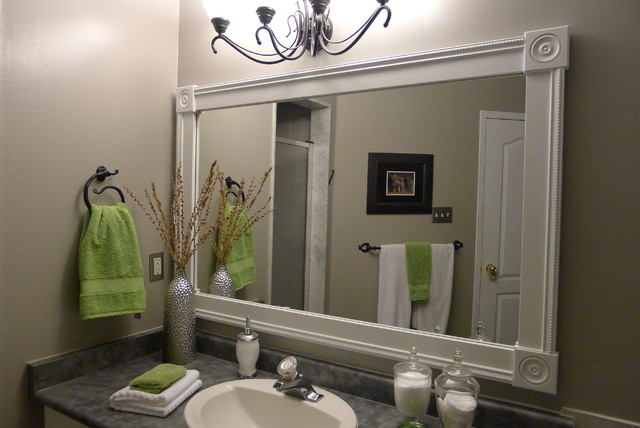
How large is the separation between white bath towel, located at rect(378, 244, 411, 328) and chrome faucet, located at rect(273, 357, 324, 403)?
→ 0.90 feet

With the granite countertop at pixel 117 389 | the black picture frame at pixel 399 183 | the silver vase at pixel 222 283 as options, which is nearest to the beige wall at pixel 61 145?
the granite countertop at pixel 117 389

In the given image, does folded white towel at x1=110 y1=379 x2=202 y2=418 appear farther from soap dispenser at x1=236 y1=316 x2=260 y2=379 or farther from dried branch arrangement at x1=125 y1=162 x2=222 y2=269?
dried branch arrangement at x1=125 y1=162 x2=222 y2=269

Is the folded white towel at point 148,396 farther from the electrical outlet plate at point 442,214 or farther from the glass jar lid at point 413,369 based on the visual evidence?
the electrical outlet plate at point 442,214

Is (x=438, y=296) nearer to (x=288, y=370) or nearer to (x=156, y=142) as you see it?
(x=288, y=370)

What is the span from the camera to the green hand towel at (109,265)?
1311 mm

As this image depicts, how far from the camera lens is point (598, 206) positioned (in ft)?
3.23

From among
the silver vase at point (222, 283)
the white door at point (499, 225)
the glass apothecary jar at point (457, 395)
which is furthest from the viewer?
the silver vase at point (222, 283)

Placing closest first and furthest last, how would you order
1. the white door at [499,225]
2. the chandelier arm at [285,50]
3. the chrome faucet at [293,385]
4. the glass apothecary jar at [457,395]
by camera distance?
the glass apothecary jar at [457,395] → the white door at [499,225] → the chrome faucet at [293,385] → the chandelier arm at [285,50]

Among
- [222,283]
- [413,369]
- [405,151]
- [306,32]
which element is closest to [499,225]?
[405,151]

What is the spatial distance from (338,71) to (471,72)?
0.39 metres

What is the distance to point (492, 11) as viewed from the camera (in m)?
1.09

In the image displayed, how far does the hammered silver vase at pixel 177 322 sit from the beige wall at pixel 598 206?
1.01 metres

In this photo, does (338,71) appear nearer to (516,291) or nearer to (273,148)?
(273,148)

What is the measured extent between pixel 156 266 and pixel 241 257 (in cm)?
36
